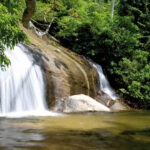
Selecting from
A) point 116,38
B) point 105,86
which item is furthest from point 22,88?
point 116,38

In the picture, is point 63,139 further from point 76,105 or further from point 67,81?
point 67,81

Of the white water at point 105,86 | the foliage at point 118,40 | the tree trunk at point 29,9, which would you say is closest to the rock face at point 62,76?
the white water at point 105,86

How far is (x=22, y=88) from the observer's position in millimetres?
9398

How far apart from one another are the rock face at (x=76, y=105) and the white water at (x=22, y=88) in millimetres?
717

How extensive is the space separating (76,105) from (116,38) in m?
6.88

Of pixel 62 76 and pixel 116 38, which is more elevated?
pixel 116 38

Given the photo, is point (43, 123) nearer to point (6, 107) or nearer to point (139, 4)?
point (6, 107)

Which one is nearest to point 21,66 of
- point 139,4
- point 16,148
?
point 16,148

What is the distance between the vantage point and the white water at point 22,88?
28.6ft

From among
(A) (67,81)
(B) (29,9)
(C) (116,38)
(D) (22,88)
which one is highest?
(C) (116,38)

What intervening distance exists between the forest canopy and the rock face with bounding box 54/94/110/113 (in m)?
3.84

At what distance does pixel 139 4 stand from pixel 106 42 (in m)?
4.90

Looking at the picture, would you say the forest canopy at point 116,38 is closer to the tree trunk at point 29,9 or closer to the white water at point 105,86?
the white water at point 105,86

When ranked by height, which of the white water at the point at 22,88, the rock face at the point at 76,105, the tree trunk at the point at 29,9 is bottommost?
the rock face at the point at 76,105
